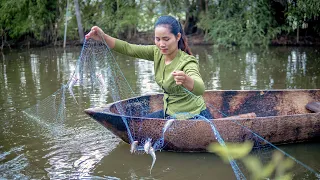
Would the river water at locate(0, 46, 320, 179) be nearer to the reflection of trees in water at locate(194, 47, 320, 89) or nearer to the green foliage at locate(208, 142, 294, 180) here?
the reflection of trees in water at locate(194, 47, 320, 89)

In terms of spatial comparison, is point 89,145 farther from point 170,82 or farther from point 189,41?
point 189,41

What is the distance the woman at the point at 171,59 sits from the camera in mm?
3795

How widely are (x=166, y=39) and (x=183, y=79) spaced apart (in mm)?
789

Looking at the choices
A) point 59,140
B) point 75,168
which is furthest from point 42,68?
point 75,168

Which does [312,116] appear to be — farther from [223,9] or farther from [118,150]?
[223,9]

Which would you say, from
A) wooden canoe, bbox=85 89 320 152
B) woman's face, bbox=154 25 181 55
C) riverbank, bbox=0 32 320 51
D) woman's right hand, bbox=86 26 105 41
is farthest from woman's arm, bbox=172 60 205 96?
riverbank, bbox=0 32 320 51

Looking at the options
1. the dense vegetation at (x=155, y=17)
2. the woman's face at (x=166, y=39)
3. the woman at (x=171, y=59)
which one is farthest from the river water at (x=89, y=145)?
the dense vegetation at (x=155, y=17)

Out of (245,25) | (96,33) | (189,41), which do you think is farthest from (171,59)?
(189,41)

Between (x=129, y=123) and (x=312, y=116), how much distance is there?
214cm

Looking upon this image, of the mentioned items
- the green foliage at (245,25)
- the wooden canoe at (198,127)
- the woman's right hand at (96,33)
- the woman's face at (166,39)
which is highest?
the green foliage at (245,25)

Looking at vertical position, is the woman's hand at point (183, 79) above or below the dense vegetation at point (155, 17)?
below

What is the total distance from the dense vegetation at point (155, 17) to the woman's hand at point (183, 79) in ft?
46.5

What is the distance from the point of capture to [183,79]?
3145 millimetres

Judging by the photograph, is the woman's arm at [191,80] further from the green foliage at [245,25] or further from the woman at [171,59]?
the green foliage at [245,25]
